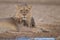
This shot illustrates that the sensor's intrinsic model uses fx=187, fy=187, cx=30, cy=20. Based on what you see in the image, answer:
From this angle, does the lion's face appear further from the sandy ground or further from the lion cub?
the sandy ground

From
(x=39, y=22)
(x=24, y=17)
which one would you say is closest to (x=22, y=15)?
(x=24, y=17)

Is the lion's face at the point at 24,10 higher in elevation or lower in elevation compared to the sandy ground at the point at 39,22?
higher

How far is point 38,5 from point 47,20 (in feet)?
1.34

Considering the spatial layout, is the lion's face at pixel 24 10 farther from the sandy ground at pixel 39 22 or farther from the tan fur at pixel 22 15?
the sandy ground at pixel 39 22

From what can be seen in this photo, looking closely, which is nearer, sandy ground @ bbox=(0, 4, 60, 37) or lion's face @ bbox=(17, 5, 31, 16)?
sandy ground @ bbox=(0, 4, 60, 37)

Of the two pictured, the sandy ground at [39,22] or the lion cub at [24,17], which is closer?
the sandy ground at [39,22]

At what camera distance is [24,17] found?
3611 mm

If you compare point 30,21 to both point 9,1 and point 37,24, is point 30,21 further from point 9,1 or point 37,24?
point 9,1

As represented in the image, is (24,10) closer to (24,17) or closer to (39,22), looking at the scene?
(24,17)

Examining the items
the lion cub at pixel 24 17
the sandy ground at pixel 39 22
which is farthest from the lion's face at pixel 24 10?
the sandy ground at pixel 39 22

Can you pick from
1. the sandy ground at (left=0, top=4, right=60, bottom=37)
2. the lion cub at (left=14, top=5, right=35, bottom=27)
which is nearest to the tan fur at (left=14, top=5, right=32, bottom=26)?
→ the lion cub at (left=14, top=5, right=35, bottom=27)

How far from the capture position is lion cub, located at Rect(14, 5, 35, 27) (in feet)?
11.7

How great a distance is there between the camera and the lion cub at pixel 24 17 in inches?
141

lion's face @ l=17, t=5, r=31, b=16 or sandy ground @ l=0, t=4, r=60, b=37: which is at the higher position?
lion's face @ l=17, t=5, r=31, b=16
